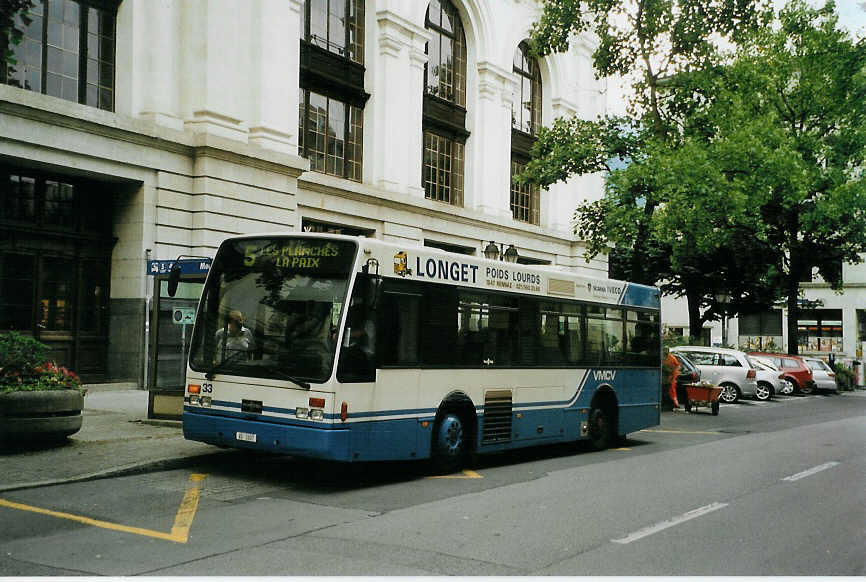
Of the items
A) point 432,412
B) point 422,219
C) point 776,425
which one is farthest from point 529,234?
point 432,412

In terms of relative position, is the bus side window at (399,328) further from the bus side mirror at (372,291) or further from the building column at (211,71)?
the building column at (211,71)

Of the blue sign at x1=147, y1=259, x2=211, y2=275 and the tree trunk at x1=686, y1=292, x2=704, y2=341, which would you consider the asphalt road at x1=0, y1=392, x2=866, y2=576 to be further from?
the tree trunk at x1=686, y1=292, x2=704, y2=341

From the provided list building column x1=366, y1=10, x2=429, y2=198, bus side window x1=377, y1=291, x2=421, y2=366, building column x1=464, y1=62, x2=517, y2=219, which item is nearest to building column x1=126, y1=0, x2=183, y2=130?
building column x1=366, y1=10, x2=429, y2=198

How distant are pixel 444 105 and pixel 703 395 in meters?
13.8

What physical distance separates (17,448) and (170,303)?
4.50 meters

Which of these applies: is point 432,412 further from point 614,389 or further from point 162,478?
point 614,389

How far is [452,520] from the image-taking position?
7.91 meters

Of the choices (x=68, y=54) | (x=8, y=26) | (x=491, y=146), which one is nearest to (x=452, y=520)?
(x=8, y=26)

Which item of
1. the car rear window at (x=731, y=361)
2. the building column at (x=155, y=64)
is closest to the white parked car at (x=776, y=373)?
the car rear window at (x=731, y=361)

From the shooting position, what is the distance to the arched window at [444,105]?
30125mm

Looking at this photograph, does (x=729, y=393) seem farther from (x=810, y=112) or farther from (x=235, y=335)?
(x=235, y=335)

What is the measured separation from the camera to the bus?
369 inches

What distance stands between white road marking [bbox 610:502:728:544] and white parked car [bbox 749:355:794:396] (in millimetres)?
23347

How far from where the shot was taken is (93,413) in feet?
48.9
